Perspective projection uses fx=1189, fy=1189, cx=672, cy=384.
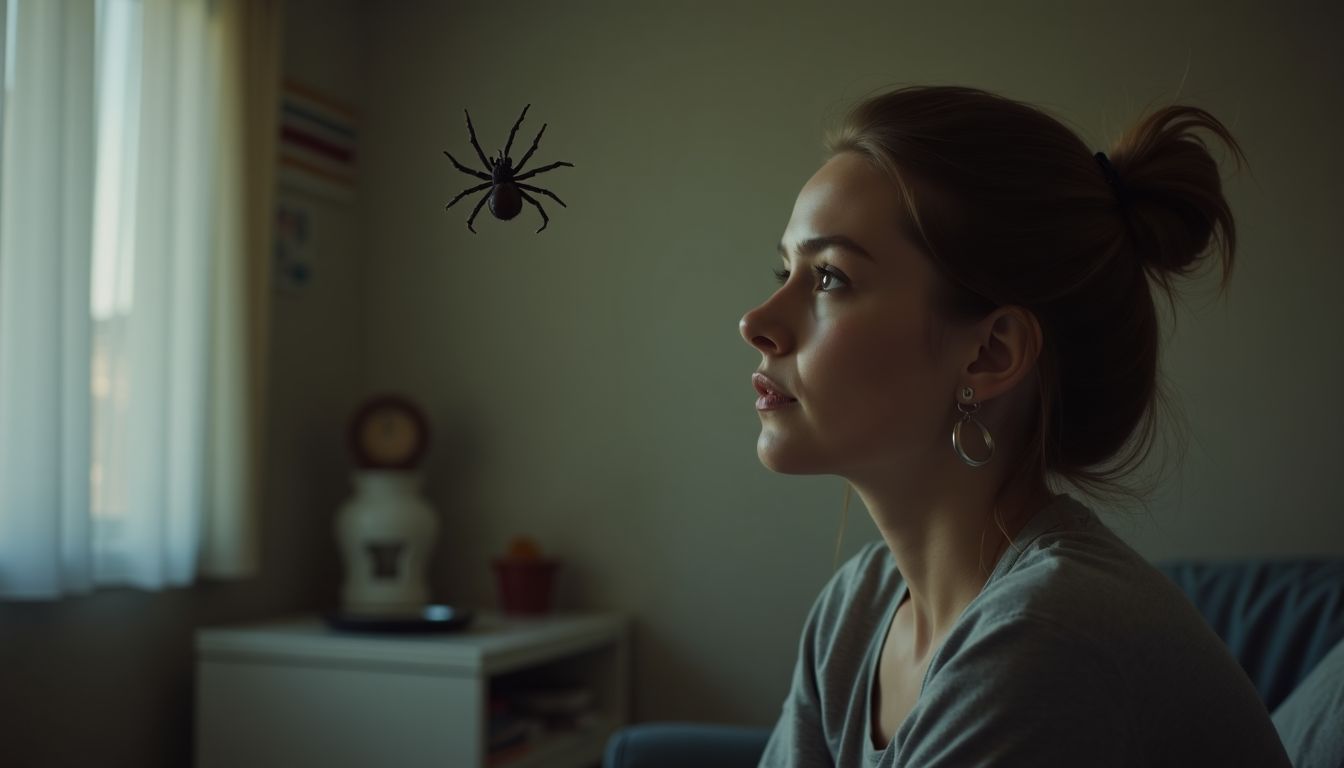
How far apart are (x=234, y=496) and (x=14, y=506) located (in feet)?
1.78

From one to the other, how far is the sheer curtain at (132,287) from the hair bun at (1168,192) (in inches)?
73.2

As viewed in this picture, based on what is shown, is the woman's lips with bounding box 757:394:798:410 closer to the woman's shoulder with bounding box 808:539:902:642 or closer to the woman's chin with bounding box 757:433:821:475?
the woman's chin with bounding box 757:433:821:475

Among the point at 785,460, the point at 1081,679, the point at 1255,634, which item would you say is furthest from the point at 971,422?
the point at 1255,634

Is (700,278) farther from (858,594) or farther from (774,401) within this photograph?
(774,401)

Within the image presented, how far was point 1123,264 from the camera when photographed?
1.13 m

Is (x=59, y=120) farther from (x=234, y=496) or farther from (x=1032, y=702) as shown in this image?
(x=1032, y=702)

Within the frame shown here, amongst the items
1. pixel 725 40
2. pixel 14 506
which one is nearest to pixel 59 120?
pixel 14 506

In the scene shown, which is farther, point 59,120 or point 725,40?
point 725,40

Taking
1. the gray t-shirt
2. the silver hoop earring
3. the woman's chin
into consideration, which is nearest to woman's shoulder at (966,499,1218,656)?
the gray t-shirt

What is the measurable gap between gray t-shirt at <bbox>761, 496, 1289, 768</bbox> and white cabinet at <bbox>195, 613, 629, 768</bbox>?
1.39 meters

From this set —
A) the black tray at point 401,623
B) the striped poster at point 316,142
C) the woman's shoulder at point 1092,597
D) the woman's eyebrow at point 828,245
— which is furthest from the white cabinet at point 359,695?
the woman's shoulder at point 1092,597

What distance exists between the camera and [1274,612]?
1.83 metres

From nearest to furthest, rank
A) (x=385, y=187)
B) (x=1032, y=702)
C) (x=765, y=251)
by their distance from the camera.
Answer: (x=1032, y=702)
(x=765, y=251)
(x=385, y=187)

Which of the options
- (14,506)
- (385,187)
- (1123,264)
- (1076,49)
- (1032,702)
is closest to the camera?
(1032,702)
